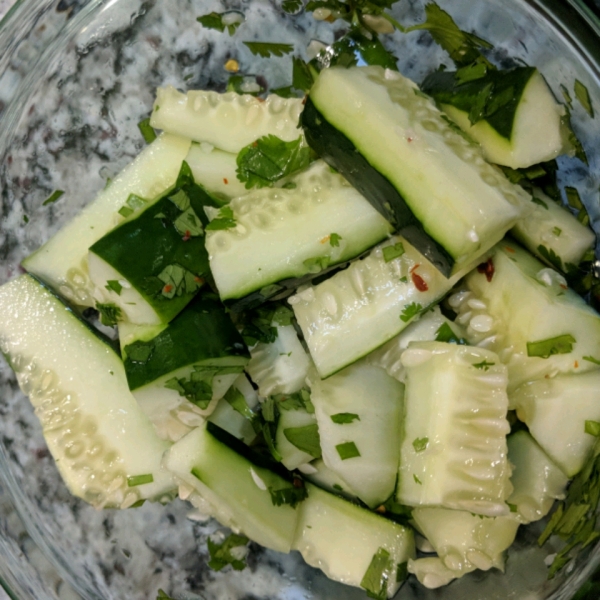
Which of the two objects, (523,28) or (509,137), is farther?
(523,28)

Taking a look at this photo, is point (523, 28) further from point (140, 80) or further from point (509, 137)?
point (140, 80)

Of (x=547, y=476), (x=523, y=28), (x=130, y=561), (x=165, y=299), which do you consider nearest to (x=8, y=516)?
(x=130, y=561)

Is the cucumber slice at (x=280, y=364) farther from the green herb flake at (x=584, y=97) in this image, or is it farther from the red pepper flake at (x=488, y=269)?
Answer: the green herb flake at (x=584, y=97)

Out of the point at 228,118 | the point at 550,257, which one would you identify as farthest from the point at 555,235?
the point at 228,118

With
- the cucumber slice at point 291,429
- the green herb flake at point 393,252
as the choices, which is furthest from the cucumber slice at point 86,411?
the green herb flake at point 393,252

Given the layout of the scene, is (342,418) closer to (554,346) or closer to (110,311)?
(554,346)

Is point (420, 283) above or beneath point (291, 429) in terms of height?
above
